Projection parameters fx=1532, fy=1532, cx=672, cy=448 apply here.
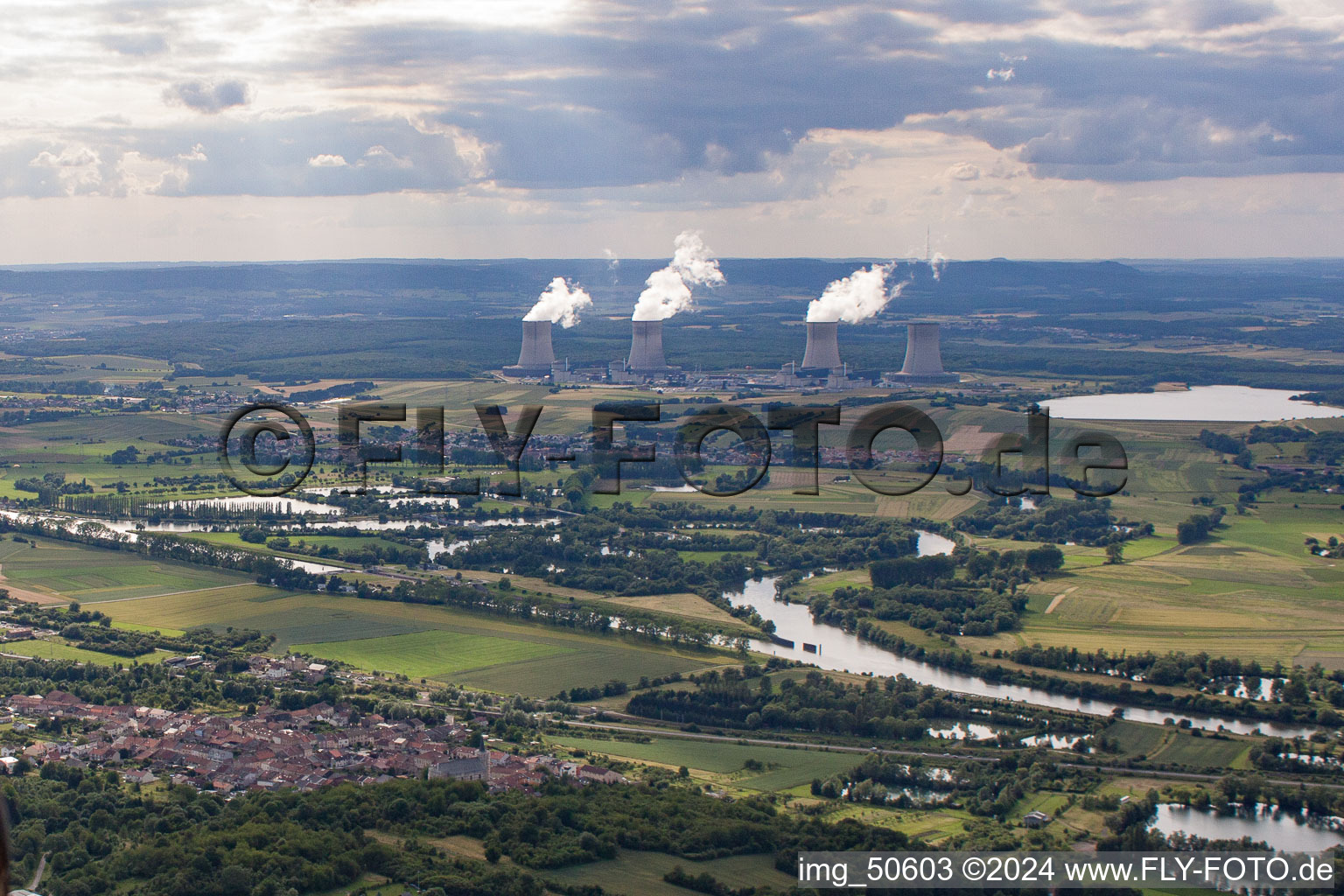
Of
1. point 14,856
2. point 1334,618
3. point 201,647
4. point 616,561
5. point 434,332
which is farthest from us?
point 434,332

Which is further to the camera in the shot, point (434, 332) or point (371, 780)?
point (434, 332)

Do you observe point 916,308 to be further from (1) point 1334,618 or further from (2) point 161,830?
(2) point 161,830

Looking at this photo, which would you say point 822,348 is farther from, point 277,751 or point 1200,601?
point 277,751

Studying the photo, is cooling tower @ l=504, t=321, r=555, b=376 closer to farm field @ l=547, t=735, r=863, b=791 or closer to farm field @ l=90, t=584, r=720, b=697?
farm field @ l=90, t=584, r=720, b=697

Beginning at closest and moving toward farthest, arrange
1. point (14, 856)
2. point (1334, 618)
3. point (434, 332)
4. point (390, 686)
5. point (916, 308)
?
point (14, 856), point (390, 686), point (1334, 618), point (434, 332), point (916, 308)

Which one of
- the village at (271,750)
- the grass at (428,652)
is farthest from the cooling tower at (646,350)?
the village at (271,750)

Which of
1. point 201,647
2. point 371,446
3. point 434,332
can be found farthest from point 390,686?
point 434,332

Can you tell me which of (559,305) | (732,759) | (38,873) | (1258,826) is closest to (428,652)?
(732,759)
